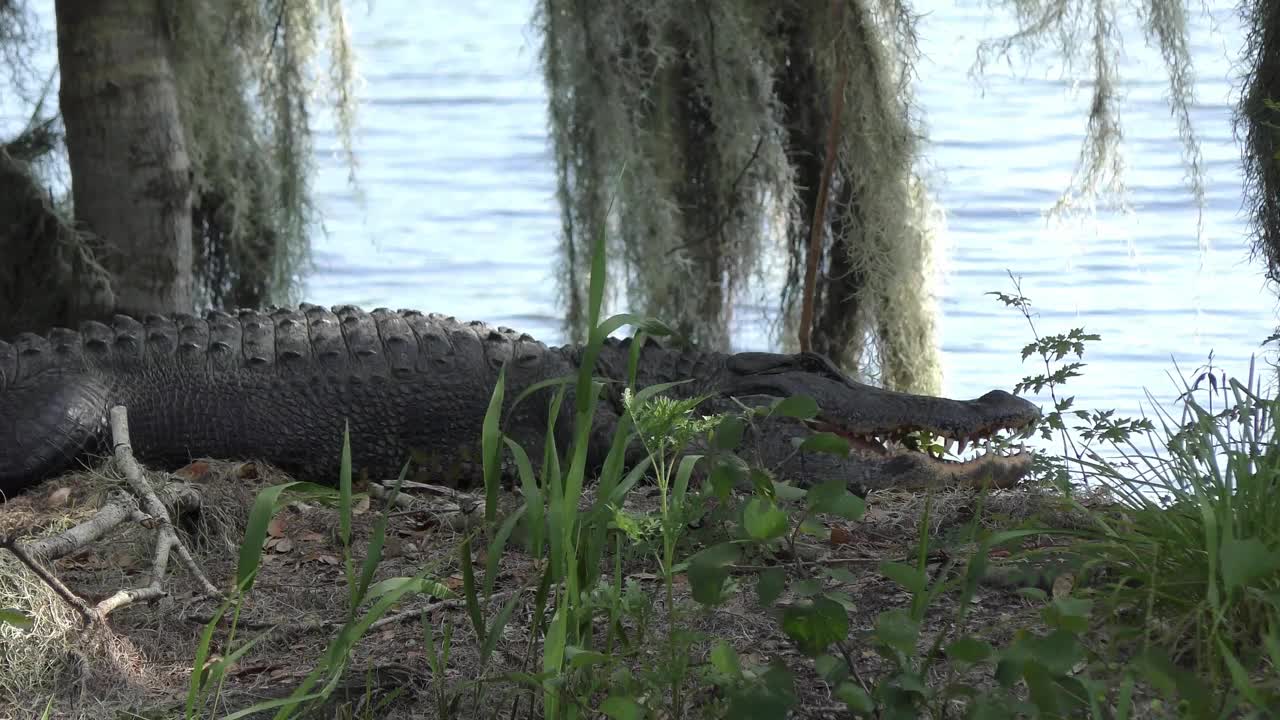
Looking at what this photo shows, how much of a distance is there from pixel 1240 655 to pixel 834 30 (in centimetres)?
335

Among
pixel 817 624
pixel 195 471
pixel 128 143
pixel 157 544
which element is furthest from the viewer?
Answer: pixel 128 143

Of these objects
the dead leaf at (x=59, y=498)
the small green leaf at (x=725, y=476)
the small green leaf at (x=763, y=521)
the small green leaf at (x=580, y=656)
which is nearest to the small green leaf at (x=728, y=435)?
the small green leaf at (x=725, y=476)

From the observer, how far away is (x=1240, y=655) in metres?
1.85

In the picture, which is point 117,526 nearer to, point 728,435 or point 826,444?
point 728,435

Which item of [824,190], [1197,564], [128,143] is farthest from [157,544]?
[824,190]

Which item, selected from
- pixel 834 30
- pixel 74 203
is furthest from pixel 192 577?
pixel 834 30

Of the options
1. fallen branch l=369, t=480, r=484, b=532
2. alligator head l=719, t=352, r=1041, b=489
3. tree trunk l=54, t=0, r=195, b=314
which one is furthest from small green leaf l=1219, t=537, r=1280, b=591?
tree trunk l=54, t=0, r=195, b=314

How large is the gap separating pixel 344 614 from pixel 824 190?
2781mm

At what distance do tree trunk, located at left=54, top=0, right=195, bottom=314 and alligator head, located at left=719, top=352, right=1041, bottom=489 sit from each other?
2.26 m

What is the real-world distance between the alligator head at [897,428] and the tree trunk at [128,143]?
226cm

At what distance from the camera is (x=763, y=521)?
→ 174 cm

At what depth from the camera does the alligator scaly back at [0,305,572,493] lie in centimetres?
407

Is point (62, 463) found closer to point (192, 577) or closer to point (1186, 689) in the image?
point (192, 577)

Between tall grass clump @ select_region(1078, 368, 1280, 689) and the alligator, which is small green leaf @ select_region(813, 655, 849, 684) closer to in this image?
tall grass clump @ select_region(1078, 368, 1280, 689)
